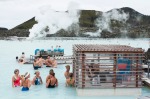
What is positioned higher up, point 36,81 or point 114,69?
point 114,69

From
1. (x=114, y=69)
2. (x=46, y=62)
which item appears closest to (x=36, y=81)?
(x=114, y=69)

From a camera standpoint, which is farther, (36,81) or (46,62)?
(46,62)

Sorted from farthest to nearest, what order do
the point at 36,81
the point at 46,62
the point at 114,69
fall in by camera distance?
the point at 46,62, the point at 36,81, the point at 114,69

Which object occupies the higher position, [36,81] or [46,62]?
[46,62]

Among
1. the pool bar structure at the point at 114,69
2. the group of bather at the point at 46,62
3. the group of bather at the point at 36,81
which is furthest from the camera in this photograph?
the group of bather at the point at 46,62

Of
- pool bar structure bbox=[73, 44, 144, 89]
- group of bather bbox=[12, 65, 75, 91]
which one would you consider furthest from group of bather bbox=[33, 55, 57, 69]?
pool bar structure bbox=[73, 44, 144, 89]

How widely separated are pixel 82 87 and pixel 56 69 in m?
12.2

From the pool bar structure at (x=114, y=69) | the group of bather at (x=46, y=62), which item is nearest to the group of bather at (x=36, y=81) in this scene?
the pool bar structure at (x=114, y=69)

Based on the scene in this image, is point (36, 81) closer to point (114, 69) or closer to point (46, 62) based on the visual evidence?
point (114, 69)

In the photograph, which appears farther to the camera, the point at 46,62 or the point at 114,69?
the point at 46,62

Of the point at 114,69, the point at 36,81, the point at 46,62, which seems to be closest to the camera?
the point at 114,69

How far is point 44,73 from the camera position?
2502 cm

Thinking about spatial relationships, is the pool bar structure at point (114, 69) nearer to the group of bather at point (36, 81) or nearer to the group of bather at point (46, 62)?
the group of bather at point (36, 81)

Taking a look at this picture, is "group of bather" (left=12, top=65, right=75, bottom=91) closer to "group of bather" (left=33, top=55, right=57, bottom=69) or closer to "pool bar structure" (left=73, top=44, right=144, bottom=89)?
"pool bar structure" (left=73, top=44, right=144, bottom=89)
